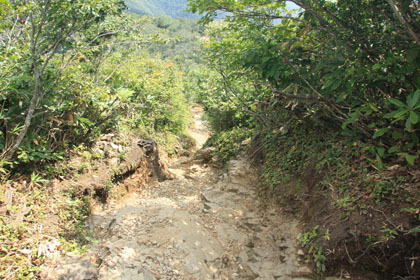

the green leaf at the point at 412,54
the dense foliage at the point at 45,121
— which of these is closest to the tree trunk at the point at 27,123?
the dense foliage at the point at 45,121

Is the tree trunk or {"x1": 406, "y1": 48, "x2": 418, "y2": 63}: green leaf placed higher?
{"x1": 406, "y1": 48, "x2": 418, "y2": 63}: green leaf

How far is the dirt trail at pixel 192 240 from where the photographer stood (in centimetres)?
335

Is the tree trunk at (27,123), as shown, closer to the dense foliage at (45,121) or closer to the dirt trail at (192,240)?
the dense foliage at (45,121)

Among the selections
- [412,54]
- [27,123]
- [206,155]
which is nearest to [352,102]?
[412,54]

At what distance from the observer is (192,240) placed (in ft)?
14.1

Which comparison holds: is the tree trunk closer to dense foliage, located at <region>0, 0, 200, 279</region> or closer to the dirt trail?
dense foliage, located at <region>0, 0, 200, 279</region>

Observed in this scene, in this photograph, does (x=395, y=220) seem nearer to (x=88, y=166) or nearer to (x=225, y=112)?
(x=88, y=166)

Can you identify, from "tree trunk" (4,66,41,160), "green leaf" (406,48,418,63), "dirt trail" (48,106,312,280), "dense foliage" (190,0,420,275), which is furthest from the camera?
"tree trunk" (4,66,41,160)

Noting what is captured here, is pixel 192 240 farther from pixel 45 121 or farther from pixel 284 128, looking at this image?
pixel 45 121

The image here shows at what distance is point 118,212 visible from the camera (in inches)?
197

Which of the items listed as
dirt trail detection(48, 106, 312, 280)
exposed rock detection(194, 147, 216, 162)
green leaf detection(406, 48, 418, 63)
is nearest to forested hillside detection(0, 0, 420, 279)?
green leaf detection(406, 48, 418, 63)

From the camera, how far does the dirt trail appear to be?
3.35m

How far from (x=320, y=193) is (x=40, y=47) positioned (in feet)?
16.9

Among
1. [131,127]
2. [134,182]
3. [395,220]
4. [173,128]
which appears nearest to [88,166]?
[134,182]
